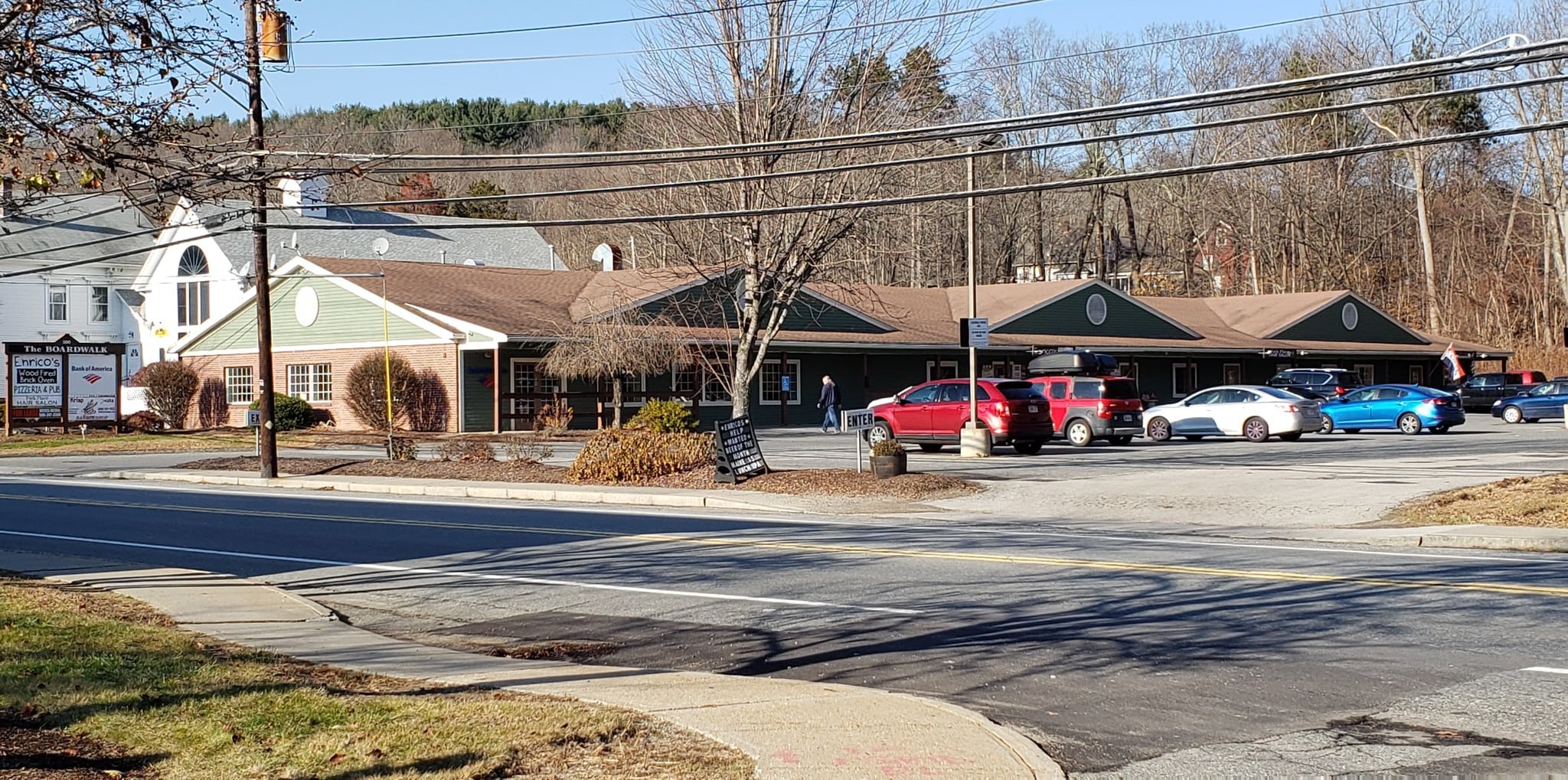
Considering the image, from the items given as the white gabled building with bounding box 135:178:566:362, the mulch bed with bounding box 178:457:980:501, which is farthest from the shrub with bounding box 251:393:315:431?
the mulch bed with bounding box 178:457:980:501

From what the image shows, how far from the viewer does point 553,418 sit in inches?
1722

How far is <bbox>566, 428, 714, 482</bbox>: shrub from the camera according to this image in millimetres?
26391

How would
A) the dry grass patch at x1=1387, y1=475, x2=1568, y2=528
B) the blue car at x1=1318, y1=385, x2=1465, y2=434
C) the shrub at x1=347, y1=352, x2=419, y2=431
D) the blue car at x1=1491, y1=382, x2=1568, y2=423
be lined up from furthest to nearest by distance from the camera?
the blue car at x1=1491, y1=382, x2=1568, y2=423
the shrub at x1=347, y1=352, x2=419, y2=431
the blue car at x1=1318, y1=385, x2=1465, y2=434
the dry grass patch at x1=1387, y1=475, x2=1568, y2=528

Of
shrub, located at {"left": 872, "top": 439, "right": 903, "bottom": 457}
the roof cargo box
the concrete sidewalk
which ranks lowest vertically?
the concrete sidewalk

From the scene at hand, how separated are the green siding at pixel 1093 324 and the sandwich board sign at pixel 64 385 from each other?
96.9 feet

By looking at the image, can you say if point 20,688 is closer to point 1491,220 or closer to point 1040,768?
point 1040,768

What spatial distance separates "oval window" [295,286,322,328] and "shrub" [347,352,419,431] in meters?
3.75

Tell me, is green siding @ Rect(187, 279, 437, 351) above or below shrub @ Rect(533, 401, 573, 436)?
above

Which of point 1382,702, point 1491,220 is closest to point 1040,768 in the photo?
point 1382,702

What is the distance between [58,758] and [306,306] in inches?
1680

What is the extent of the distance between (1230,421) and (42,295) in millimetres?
53069

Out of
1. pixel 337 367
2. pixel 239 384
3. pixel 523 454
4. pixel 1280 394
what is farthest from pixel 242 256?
pixel 1280 394

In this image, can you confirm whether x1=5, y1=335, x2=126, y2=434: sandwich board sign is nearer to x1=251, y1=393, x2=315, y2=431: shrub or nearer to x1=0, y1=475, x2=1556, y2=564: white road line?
x1=251, y1=393, x2=315, y2=431: shrub

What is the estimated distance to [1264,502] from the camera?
21219 mm
